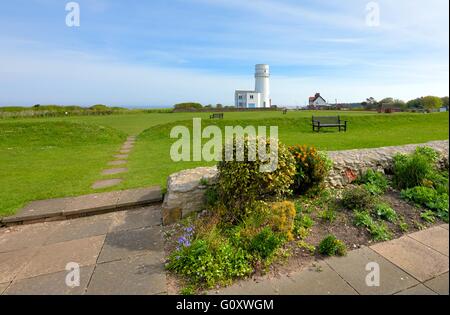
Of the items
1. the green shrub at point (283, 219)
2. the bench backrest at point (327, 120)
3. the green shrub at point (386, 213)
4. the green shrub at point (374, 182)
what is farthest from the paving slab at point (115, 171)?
the bench backrest at point (327, 120)

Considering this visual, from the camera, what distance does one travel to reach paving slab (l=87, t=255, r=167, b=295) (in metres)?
2.39

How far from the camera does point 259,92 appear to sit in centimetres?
6556

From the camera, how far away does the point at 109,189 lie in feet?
17.3

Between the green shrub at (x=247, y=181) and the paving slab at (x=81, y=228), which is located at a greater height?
the green shrub at (x=247, y=181)

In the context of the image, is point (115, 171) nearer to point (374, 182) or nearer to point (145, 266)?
point (145, 266)

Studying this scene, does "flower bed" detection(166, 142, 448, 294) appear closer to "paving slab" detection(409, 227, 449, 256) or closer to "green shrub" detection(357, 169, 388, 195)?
"green shrub" detection(357, 169, 388, 195)

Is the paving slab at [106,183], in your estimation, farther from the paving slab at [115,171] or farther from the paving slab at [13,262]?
the paving slab at [13,262]

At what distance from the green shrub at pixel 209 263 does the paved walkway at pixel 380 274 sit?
14 centimetres

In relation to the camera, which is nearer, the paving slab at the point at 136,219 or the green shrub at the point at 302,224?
the green shrub at the point at 302,224

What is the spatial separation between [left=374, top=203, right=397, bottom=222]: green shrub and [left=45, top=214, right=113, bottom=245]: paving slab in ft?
13.7

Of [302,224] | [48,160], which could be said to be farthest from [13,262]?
[48,160]

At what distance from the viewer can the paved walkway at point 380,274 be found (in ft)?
7.66
